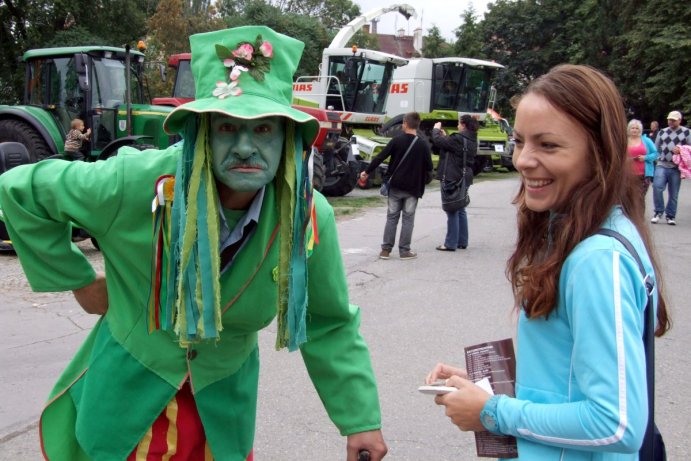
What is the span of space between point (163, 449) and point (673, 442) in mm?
2884

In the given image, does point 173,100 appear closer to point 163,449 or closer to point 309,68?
point 163,449

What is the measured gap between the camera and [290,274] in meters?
1.82

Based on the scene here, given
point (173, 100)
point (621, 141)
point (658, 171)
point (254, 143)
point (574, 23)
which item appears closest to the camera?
point (621, 141)

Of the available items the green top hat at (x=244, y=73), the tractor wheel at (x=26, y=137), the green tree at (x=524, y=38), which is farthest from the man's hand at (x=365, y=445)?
the green tree at (x=524, y=38)

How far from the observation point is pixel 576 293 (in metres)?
1.33

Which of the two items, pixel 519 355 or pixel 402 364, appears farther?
pixel 402 364

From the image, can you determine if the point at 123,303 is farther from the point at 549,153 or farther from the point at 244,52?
the point at 549,153

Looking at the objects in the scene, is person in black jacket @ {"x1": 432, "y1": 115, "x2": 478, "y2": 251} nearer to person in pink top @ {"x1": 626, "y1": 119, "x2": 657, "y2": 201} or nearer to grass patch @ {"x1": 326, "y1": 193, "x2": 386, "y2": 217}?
person in pink top @ {"x1": 626, "y1": 119, "x2": 657, "y2": 201}

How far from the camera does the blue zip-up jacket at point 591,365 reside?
1.28 meters

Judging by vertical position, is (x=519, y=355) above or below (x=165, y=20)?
below

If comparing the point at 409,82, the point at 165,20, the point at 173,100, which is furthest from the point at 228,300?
the point at 165,20

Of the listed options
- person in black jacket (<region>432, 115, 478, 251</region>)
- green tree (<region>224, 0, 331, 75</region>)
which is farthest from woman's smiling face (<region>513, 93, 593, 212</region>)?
green tree (<region>224, 0, 331, 75</region>)

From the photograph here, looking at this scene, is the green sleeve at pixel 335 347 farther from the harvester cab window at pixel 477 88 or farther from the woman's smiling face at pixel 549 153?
the harvester cab window at pixel 477 88

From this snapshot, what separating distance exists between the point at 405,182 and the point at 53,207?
681 centimetres
